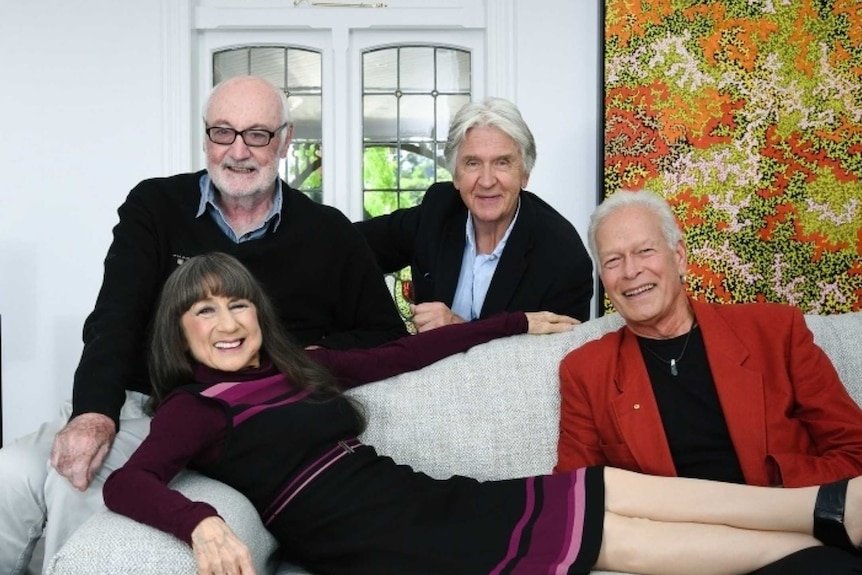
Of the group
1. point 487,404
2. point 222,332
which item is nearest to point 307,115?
point 487,404

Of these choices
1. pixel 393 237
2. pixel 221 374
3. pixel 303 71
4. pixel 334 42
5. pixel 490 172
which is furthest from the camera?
pixel 303 71

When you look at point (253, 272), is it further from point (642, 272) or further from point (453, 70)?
point (453, 70)

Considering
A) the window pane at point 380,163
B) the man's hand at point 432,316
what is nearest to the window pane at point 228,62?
the window pane at point 380,163

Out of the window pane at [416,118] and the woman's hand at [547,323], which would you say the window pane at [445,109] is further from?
the woman's hand at [547,323]

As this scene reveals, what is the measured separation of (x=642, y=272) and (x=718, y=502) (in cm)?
57

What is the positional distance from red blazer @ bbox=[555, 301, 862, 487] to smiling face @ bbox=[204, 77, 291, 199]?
96 centimetres

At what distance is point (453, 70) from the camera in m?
5.00

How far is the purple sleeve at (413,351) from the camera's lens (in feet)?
8.29

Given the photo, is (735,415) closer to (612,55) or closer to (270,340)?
(270,340)

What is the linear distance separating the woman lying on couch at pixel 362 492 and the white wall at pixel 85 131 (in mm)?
2632

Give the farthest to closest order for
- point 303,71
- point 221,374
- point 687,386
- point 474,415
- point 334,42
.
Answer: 1. point 303,71
2. point 334,42
3. point 474,415
4. point 687,386
5. point 221,374

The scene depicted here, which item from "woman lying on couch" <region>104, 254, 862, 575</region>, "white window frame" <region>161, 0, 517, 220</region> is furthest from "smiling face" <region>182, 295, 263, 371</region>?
"white window frame" <region>161, 0, 517, 220</region>

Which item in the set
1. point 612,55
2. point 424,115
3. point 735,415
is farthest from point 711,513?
point 424,115

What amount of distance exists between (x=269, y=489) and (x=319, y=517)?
0.11 metres
